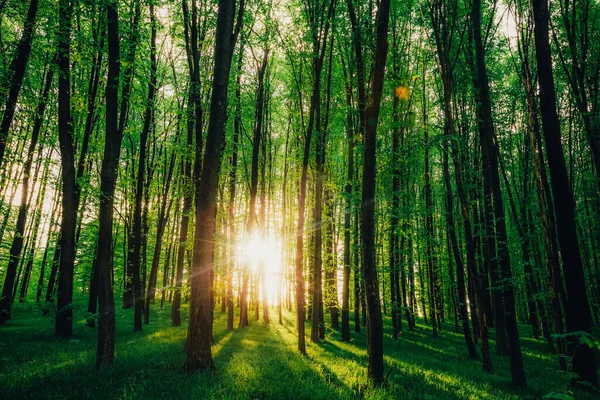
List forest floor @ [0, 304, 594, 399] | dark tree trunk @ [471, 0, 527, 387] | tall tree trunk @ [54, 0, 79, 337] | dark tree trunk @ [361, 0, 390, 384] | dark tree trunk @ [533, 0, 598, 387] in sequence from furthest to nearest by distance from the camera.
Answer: tall tree trunk @ [54, 0, 79, 337], dark tree trunk @ [471, 0, 527, 387], dark tree trunk @ [533, 0, 598, 387], dark tree trunk @ [361, 0, 390, 384], forest floor @ [0, 304, 594, 399]

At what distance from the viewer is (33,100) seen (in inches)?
361

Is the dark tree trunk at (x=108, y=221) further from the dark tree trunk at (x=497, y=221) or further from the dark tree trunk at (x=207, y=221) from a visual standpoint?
the dark tree trunk at (x=497, y=221)

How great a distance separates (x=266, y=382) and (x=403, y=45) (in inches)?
648

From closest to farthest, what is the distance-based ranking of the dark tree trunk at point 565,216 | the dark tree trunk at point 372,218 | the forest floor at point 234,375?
the forest floor at point 234,375 < the dark tree trunk at point 372,218 < the dark tree trunk at point 565,216

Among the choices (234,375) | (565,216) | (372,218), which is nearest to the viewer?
(234,375)

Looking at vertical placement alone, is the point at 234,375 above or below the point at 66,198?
below

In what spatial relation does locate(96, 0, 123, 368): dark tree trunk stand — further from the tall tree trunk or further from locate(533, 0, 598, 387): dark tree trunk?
locate(533, 0, 598, 387): dark tree trunk

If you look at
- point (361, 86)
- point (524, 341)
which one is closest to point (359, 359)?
point (361, 86)

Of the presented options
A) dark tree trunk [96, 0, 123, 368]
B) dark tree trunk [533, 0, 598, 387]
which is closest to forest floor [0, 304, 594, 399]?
dark tree trunk [96, 0, 123, 368]

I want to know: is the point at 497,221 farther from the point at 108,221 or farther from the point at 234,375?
the point at 108,221

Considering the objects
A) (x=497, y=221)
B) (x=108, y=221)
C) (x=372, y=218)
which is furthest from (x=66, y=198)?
(x=497, y=221)

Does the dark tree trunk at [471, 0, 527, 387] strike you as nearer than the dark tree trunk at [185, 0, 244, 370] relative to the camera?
No

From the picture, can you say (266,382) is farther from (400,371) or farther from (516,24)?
(516,24)

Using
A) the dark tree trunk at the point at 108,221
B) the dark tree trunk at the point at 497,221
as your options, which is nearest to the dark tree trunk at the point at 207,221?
the dark tree trunk at the point at 108,221
